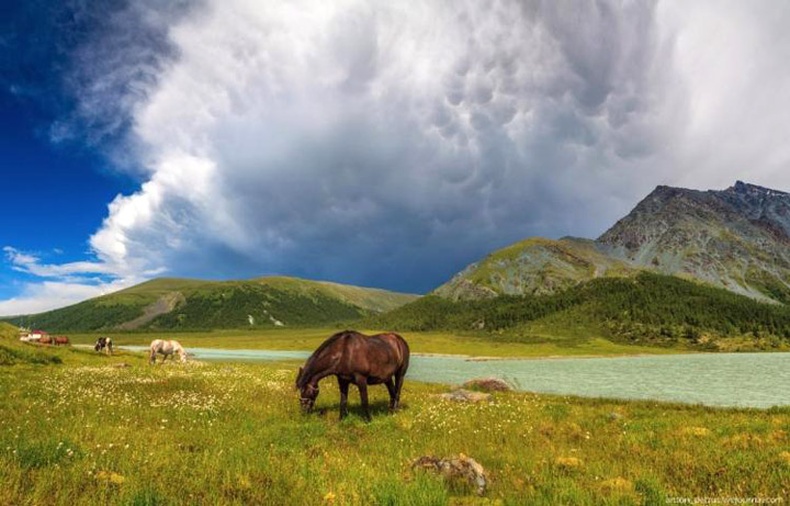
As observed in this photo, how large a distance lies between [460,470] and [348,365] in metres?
9.22

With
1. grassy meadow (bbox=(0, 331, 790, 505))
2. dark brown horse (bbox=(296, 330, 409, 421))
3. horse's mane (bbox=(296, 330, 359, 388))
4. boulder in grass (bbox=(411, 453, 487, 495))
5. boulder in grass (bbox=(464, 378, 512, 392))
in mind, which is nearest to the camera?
grassy meadow (bbox=(0, 331, 790, 505))

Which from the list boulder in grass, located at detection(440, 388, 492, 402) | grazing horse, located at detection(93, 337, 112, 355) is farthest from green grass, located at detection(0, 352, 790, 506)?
grazing horse, located at detection(93, 337, 112, 355)

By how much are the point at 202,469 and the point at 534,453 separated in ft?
27.8

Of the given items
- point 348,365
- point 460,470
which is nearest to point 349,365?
point 348,365

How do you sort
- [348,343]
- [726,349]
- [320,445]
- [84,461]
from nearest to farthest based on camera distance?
[84,461] < [320,445] < [348,343] < [726,349]

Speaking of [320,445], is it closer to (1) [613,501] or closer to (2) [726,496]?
(1) [613,501]

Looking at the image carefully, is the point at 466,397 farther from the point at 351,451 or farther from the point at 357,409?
the point at 351,451

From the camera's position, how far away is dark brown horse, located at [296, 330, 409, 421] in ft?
60.4

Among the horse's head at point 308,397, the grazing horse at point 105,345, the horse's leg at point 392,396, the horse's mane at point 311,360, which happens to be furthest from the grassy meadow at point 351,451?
the grazing horse at point 105,345

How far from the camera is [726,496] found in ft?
29.0

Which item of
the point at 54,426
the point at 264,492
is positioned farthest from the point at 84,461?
the point at 54,426

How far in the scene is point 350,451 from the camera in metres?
12.9

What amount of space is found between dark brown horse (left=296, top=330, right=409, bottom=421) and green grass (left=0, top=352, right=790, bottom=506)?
107 cm

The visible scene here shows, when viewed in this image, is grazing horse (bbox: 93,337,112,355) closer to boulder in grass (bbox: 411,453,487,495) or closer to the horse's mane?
the horse's mane
